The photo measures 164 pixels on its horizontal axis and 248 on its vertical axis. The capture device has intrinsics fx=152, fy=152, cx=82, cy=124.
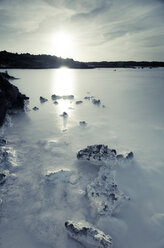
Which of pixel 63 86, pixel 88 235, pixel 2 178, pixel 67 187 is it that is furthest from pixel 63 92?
pixel 88 235

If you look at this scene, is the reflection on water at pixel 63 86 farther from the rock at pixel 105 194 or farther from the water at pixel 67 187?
the rock at pixel 105 194

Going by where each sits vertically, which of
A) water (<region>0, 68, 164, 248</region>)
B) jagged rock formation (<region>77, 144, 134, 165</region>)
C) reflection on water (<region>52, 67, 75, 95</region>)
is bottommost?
water (<region>0, 68, 164, 248</region>)

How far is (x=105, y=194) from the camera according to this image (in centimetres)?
219

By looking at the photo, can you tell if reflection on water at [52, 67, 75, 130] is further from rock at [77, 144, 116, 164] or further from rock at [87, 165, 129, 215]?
rock at [87, 165, 129, 215]

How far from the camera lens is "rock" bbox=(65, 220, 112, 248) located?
5.32 feet

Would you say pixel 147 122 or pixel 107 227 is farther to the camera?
pixel 147 122

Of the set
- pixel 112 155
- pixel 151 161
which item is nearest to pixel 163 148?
pixel 151 161

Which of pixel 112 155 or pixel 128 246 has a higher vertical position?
pixel 112 155

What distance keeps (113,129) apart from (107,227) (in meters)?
3.22

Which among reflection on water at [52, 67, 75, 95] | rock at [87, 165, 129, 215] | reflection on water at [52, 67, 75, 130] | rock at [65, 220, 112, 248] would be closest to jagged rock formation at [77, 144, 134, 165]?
rock at [87, 165, 129, 215]

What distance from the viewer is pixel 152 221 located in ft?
6.36

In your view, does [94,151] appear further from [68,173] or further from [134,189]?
[134,189]

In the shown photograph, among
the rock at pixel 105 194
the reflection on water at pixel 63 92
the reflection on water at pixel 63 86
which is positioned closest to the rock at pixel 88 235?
the rock at pixel 105 194

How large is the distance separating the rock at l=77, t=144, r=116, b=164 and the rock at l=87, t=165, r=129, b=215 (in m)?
0.34
